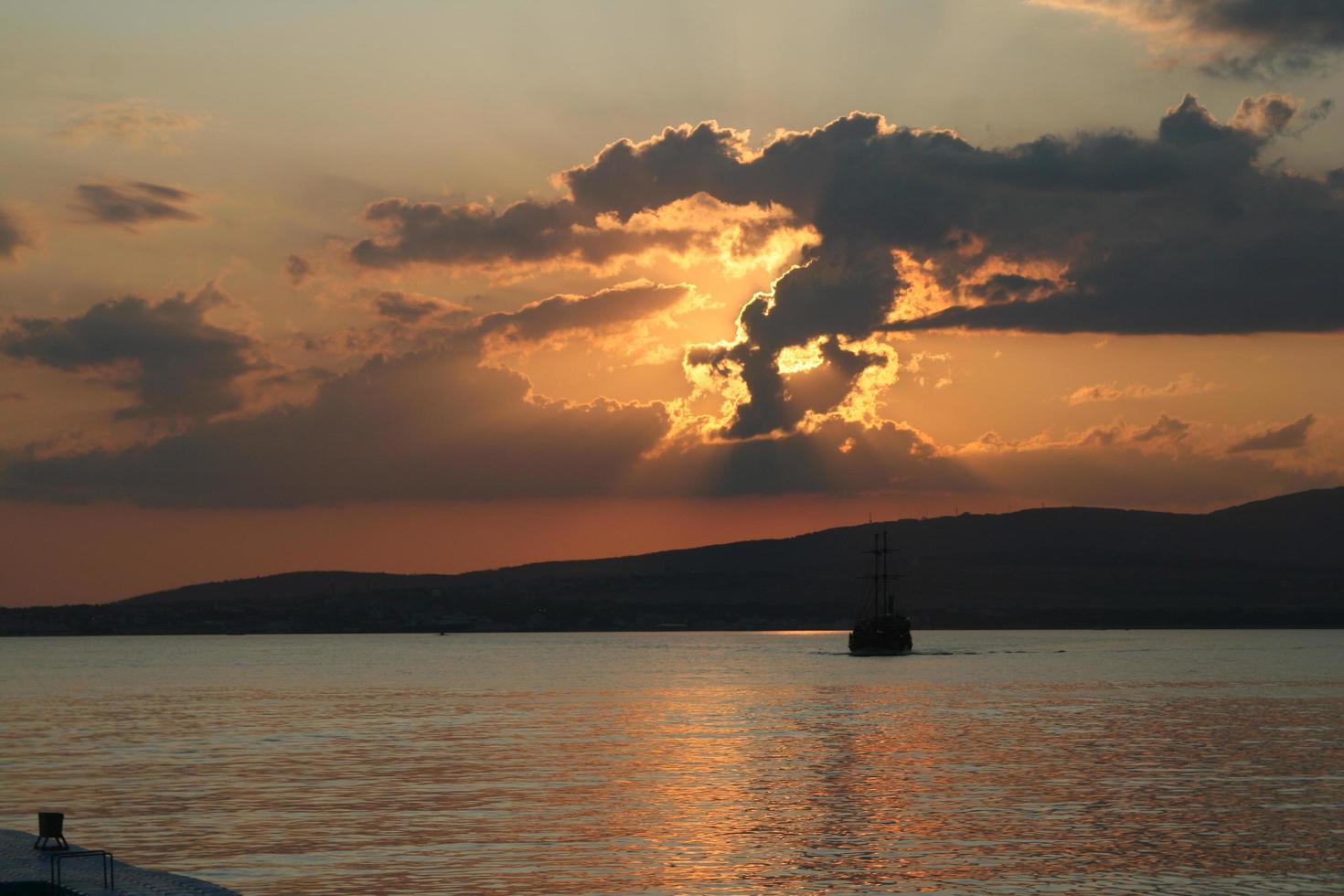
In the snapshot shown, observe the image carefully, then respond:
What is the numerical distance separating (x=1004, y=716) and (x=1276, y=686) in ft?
250

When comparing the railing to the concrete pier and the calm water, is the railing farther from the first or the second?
the calm water

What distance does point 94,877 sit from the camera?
46969 mm

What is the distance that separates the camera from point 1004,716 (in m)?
137

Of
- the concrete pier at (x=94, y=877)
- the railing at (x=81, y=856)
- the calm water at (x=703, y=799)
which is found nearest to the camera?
the concrete pier at (x=94, y=877)

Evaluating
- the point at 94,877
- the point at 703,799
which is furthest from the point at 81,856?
the point at 703,799

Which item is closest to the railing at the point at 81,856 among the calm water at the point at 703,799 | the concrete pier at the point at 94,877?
the concrete pier at the point at 94,877

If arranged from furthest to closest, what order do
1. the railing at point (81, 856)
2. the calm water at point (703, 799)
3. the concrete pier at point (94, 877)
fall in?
the calm water at point (703, 799) → the railing at point (81, 856) → the concrete pier at point (94, 877)

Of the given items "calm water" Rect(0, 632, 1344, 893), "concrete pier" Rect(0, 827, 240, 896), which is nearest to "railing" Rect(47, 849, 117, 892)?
"concrete pier" Rect(0, 827, 240, 896)

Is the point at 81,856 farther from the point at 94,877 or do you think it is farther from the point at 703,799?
the point at 703,799

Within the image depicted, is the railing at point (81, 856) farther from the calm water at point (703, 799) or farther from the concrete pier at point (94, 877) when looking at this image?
the calm water at point (703, 799)

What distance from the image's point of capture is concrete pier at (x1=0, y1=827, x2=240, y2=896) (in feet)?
147

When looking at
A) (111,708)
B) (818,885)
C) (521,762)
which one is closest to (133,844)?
(818,885)

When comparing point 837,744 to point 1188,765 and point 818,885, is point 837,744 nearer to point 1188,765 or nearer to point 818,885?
point 1188,765

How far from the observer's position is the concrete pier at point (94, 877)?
147 ft
